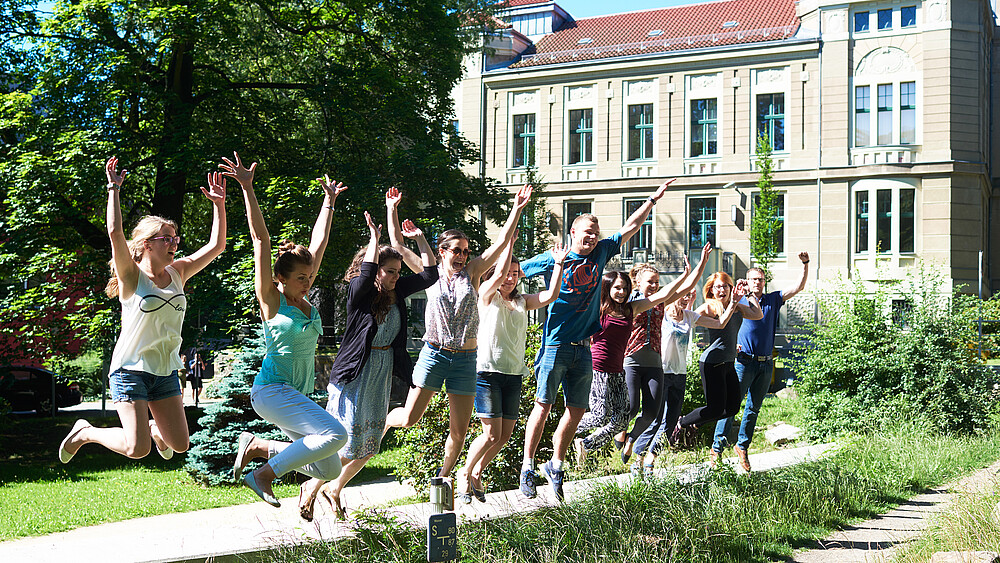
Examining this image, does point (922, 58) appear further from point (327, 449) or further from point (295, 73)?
point (327, 449)

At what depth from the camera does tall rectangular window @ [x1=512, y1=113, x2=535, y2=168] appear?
140 feet

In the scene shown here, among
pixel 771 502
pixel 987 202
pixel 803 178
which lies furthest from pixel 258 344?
pixel 987 202

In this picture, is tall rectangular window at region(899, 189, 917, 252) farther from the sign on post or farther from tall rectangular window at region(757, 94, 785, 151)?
the sign on post

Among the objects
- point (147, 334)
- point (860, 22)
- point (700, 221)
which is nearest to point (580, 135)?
point (700, 221)

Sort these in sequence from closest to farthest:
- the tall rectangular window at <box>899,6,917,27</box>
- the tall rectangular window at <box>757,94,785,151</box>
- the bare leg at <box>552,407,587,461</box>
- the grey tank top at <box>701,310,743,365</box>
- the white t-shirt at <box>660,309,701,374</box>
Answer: the bare leg at <box>552,407,587,461</box> → the grey tank top at <box>701,310,743,365</box> → the white t-shirt at <box>660,309,701,374</box> → the tall rectangular window at <box>899,6,917,27</box> → the tall rectangular window at <box>757,94,785,151</box>

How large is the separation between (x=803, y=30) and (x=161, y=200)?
30.3 meters

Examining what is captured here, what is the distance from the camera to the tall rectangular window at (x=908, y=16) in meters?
36.2

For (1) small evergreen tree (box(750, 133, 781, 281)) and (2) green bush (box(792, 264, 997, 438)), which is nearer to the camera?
(2) green bush (box(792, 264, 997, 438))

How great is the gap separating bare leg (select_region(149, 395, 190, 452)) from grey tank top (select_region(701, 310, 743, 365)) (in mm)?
5380

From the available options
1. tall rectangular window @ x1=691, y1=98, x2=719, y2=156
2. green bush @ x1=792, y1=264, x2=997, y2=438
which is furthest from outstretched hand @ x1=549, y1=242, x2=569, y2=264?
tall rectangular window @ x1=691, y1=98, x2=719, y2=156

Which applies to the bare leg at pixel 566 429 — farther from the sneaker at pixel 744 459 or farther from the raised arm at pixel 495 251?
the sneaker at pixel 744 459

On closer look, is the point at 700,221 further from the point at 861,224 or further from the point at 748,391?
the point at 748,391

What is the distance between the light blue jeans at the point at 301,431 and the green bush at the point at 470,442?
14.9 ft

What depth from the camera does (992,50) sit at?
4256 centimetres
